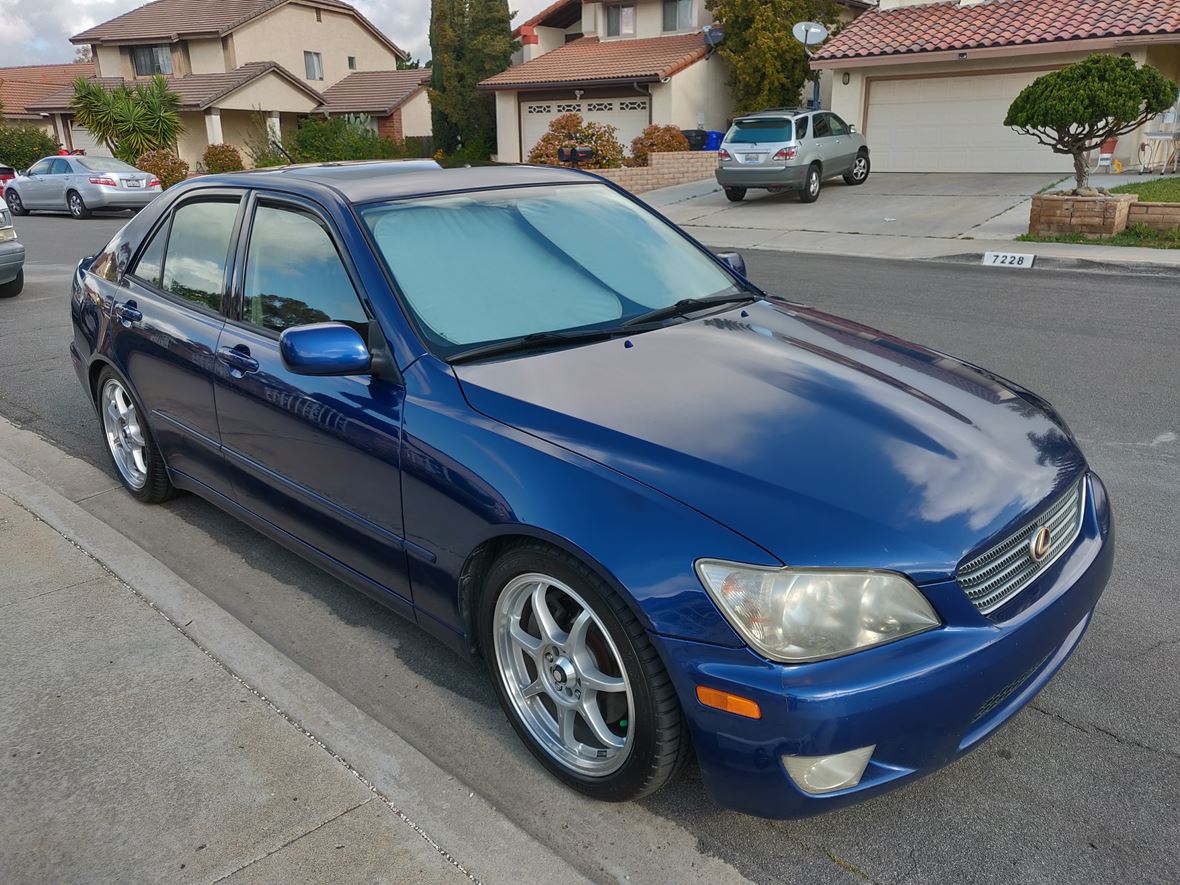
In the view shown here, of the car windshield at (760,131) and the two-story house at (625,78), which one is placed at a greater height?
the two-story house at (625,78)

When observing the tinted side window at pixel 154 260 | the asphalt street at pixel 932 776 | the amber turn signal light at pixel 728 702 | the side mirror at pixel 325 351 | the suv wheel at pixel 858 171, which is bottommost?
the asphalt street at pixel 932 776

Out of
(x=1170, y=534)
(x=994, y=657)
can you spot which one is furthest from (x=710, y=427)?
(x=1170, y=534)

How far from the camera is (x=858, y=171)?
20516mm

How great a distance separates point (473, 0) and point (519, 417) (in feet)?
114

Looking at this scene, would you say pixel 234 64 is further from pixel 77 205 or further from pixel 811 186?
pixel 811 186

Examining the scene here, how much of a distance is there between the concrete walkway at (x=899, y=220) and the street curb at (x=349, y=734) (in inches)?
426

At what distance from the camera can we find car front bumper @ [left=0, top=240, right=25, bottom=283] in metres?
10.7

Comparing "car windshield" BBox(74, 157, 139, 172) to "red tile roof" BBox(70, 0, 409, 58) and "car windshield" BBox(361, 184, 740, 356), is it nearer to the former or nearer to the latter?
"red tile roof" BBox(70, 0, 409, 58)

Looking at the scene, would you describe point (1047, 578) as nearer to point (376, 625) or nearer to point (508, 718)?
point (508, 718)

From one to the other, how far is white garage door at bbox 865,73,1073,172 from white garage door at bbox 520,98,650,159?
7531 mm

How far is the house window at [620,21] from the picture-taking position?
2997cm

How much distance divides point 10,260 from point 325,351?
32.1ft

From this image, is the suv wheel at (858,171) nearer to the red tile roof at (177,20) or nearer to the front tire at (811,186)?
the front tire at (811,186)

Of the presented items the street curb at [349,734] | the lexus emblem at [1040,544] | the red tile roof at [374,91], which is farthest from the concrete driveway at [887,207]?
the red tile roof at [374,91]
